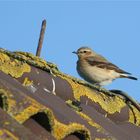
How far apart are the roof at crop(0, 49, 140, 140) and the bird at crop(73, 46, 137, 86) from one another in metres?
7.57

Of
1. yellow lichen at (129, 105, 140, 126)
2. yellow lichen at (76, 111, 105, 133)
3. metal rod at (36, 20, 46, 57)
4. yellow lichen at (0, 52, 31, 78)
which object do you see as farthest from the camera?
metal rod at (36, 20, 46, 57)

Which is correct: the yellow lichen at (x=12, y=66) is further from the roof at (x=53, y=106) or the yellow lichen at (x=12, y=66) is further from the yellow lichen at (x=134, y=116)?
the yellow lichen at (x=134, y=116)

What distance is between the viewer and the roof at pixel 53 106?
2.95m

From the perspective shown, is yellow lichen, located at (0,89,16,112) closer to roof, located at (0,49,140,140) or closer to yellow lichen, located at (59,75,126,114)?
roof, located at (0,49,140,140)

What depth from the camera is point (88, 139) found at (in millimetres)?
3350

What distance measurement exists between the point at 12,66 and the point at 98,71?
9.05m

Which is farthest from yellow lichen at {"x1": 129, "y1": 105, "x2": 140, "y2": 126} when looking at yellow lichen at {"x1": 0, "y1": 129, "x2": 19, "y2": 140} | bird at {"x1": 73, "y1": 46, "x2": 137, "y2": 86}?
bird at {"x1": 73, "y1": 46, "x2": 137, "y2": 86}

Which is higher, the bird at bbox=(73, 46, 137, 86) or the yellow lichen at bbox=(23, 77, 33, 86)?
the yellow lichen at bbox=(23, 77, 33, 86)

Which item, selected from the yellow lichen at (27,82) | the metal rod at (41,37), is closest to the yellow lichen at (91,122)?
the yellow lichen at (27,82)

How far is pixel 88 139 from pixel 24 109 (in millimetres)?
556

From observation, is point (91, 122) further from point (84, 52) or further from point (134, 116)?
point (84, 52)

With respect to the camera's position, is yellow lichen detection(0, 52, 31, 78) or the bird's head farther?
the bird's head

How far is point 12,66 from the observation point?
4281 millimetres

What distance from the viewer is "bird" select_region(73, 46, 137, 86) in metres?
13.2
